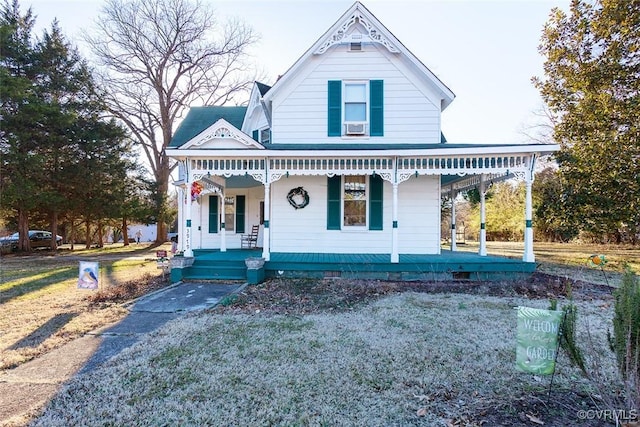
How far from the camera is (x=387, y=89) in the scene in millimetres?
10430

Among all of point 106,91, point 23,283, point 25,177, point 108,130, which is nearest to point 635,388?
point 23,283

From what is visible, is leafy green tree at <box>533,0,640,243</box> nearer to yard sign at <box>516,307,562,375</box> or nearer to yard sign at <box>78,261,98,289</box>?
yard sign at <box>516,307,562,375</box>

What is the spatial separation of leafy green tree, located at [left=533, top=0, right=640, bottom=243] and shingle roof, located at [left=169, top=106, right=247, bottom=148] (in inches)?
536

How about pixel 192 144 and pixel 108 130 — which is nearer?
pixel 192 144

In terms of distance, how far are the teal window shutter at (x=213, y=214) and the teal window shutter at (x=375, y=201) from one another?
616 cm

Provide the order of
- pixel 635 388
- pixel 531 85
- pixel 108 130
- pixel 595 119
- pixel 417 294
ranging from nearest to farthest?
pixel 635 388, pixel 417 294, pixel 595 119, pixel 531 85, pixel 108 130

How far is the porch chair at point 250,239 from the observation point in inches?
496

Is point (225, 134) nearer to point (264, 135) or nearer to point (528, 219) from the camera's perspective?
point (264, 135)

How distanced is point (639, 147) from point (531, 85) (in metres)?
5.13

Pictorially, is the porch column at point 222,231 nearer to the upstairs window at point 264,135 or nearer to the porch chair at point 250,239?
the porch chair at point 250,239

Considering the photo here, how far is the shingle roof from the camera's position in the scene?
14.3 m

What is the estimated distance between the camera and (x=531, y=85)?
49.8ft

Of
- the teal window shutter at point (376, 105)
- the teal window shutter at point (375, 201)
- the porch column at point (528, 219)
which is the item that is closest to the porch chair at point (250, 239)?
the teal window shutter at point (375, 201)

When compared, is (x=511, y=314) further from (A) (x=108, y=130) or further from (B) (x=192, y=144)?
(A) (x=108, y=130)
